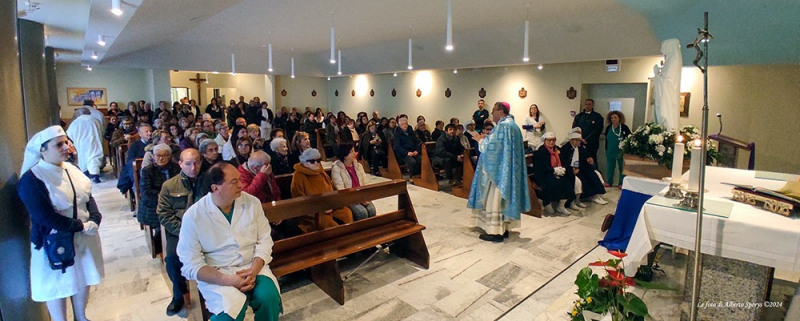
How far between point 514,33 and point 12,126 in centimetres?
747

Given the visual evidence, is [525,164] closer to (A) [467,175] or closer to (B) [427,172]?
(A) [467,175]

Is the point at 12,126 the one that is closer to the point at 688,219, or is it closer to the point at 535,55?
the point at 688,219

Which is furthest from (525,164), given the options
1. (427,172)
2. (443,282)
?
(427,172)

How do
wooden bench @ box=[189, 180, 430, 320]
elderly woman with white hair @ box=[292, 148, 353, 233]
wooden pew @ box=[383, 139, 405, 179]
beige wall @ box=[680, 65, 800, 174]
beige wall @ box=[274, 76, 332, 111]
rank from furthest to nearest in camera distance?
beige wall @ box=[274, 76, 332, 111], wooden pew @ box=[383, 139, 405, 179], beige wall @ box=[680, 65, 800, 174], elderly woman with white hair @ box=[292, 148, 353, 233], wooden bench @ box=[189, 180, 430, 320]

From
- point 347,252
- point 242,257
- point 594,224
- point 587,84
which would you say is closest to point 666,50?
point 594,224

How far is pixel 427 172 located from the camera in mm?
7324

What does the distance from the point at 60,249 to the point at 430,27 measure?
283 inches

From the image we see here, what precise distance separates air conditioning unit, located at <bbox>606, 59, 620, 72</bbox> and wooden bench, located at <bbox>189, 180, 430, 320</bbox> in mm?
5783

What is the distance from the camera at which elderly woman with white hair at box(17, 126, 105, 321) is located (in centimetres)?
Result: 238

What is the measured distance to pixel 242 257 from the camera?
2.55 meters

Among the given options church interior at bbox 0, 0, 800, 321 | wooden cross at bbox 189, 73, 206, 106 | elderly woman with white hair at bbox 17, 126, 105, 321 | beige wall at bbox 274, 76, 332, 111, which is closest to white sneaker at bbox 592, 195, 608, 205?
church interior at bbox 0, 0, 800, 321

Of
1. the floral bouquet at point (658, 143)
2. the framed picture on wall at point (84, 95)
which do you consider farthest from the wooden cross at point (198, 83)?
the floral bouquet at point (658, 143)

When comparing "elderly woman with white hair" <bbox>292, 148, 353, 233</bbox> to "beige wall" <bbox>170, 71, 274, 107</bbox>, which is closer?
"elderly woman with white hair" <bbox>292, 148, 353, 233</bbox>

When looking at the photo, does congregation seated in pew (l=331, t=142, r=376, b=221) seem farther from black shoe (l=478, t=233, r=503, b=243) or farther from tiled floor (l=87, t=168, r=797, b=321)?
black shoe (l=478, t=233, r=503, b=243)
